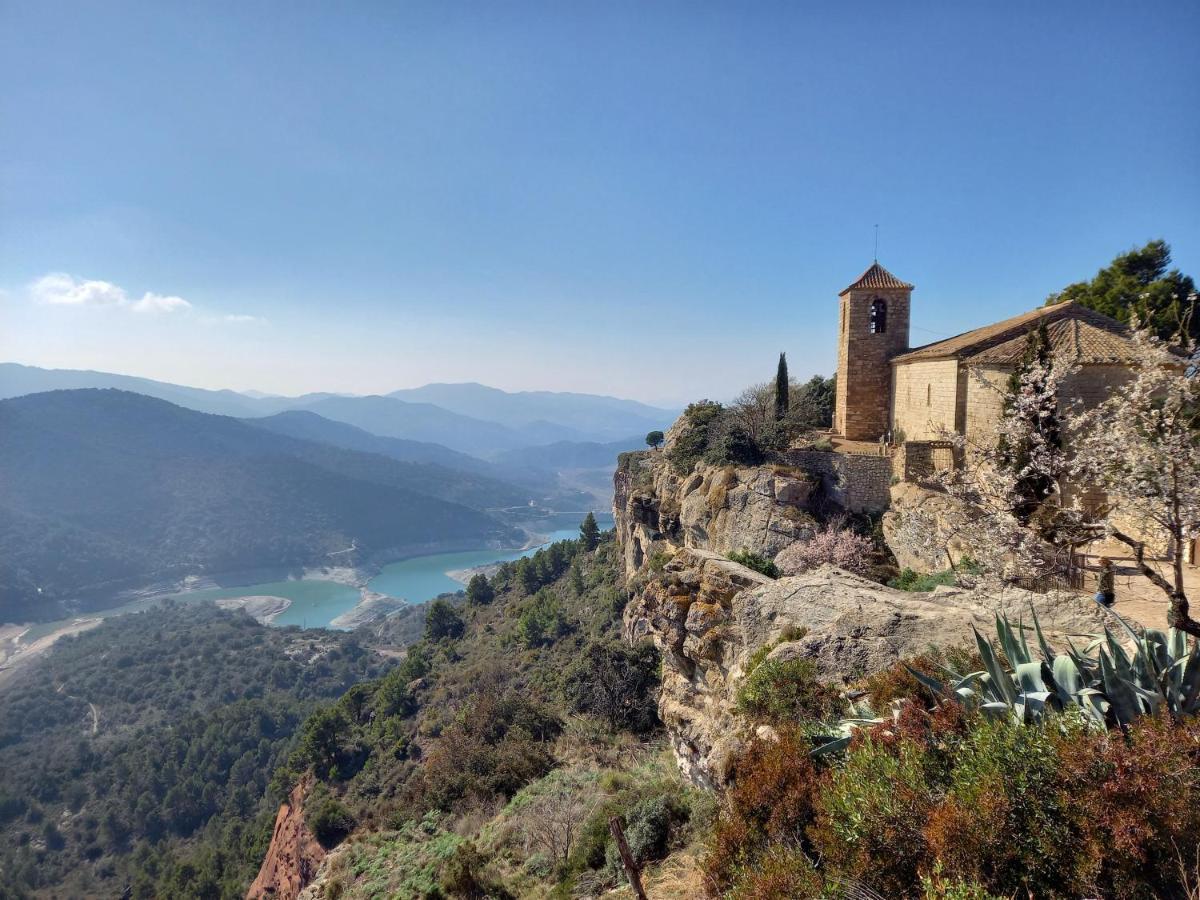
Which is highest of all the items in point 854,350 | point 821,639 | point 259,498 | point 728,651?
point 854,350

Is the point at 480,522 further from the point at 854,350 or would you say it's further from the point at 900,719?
the point at 900,719

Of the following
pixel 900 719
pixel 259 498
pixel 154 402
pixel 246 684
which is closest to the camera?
pixel 900 719

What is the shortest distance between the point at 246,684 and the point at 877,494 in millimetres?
74981

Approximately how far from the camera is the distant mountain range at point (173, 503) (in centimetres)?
10956

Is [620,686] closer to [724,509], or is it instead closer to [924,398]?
[724,509]

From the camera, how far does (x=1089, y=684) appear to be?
439 cm

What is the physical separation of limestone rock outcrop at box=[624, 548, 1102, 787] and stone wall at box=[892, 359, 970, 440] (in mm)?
6820

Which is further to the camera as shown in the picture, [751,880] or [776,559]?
[776,559]

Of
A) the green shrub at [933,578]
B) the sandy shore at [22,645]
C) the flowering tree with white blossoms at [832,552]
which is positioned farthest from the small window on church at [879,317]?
the sandy shore at [22,645]

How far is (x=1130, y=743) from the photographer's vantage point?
11.7ft

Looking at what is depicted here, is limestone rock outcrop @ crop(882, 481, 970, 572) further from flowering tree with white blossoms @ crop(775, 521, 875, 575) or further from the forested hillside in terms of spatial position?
the forested hillside

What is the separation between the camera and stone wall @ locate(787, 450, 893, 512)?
1585 centimetres

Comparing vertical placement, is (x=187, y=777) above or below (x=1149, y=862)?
below

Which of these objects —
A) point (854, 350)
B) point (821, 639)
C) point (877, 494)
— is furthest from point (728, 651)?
point (854, 350)
